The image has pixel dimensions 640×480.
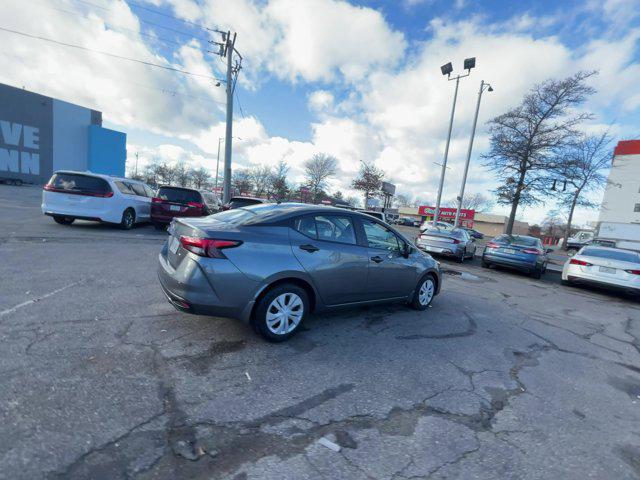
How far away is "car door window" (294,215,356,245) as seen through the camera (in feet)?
13.0

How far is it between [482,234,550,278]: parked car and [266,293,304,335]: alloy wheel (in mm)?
9687

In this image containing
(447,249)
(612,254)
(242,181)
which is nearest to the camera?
(612,254)

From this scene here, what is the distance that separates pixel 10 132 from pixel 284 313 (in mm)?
46863

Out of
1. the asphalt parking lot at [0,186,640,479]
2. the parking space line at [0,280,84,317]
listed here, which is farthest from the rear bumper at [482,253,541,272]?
the parking space line at [0,280,84,317]

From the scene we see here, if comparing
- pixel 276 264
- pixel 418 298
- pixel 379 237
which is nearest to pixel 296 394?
pixel 276 264

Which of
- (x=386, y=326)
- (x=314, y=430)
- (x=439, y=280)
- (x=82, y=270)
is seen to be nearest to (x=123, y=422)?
Result: (x=314, y=430)

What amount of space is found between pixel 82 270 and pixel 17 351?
3.17m

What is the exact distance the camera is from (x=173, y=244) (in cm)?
371

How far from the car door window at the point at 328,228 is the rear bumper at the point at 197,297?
43.1 inches

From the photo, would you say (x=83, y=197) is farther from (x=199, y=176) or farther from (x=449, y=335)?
(x=199, y=176)

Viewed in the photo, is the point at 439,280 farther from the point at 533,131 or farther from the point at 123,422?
the point at 533,131

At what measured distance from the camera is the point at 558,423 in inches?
110

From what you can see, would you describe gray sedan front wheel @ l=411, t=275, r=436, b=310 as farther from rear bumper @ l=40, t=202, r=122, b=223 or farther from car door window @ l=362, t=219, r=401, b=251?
rear bumper @ l=40, t=202, r=122, b=223

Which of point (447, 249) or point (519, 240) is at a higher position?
point (519, 240)
